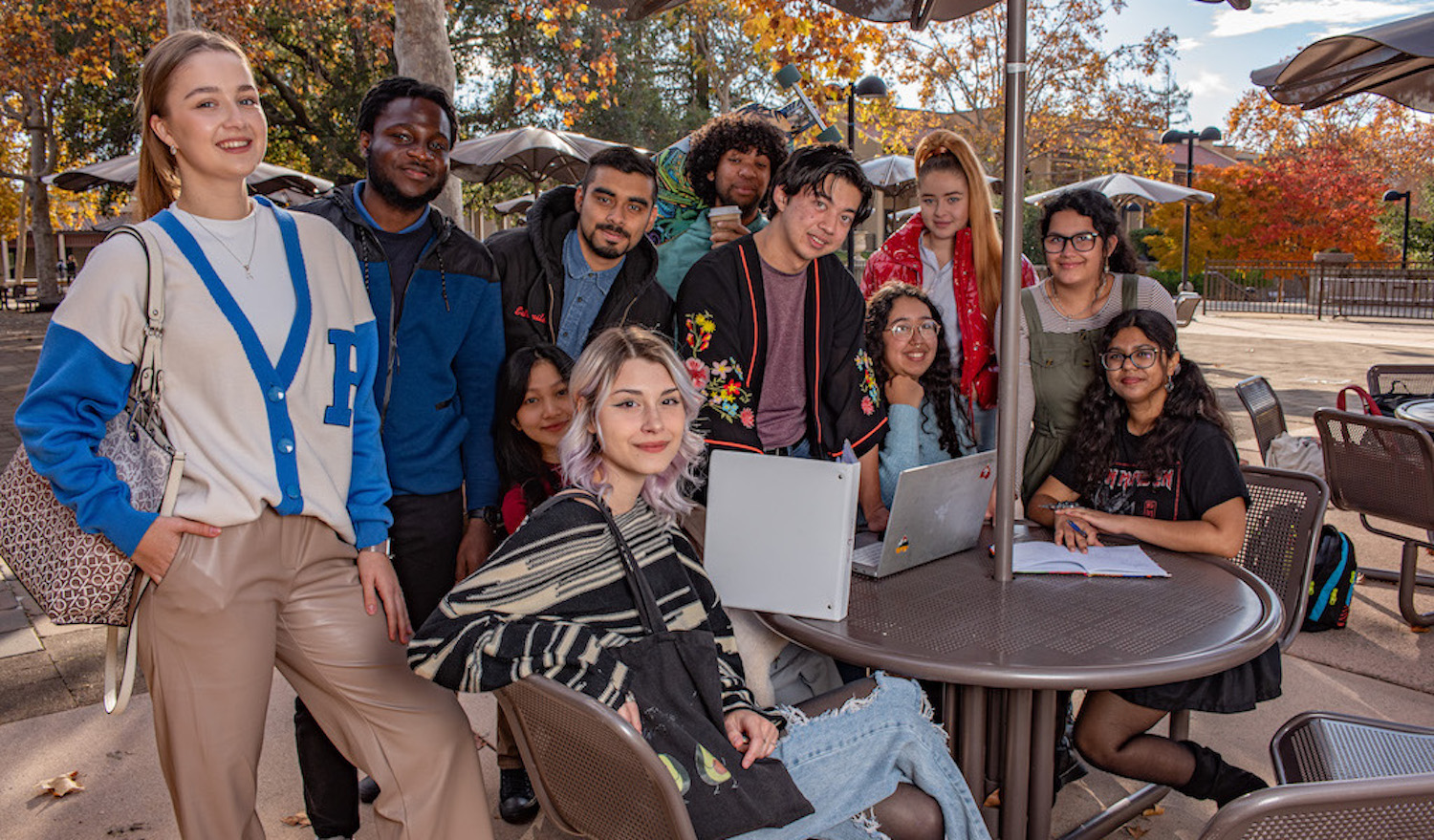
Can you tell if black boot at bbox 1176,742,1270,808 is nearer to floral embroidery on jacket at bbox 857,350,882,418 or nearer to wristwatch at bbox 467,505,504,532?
floral embroidery on jacket at bbox 857,350,882,418

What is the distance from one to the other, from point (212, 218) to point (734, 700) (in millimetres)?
1410

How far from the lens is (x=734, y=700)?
193 centimetres

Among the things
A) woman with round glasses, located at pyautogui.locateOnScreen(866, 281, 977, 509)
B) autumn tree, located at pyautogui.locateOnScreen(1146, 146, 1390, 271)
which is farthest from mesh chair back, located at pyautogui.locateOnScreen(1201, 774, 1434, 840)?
autumn tree, located at pyautogui.locateOnScreen(1146, 146, 1390, 271)

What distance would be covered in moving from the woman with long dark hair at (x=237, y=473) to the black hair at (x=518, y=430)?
1.87ft

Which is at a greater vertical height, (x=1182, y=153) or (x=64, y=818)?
(x=1182, y=153)

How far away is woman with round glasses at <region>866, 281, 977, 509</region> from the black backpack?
184 cm

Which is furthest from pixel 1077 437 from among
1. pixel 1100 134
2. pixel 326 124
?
pixel 1100 134

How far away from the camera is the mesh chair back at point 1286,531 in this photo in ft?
8.99

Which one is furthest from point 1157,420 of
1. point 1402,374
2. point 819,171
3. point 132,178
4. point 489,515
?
point 132,178

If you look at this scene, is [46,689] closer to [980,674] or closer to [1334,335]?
[980,674]

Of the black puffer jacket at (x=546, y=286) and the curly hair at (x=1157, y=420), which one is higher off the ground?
the black puffer jacket at (x=546, y=286)

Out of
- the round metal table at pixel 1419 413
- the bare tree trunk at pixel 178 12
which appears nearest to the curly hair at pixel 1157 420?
the round metal table at pixel 1419 413

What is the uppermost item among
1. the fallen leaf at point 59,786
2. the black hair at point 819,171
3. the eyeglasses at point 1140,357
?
the black hair at point 819,171

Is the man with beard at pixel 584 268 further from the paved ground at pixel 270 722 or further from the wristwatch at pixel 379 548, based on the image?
the paved ground at pixel 270 722
